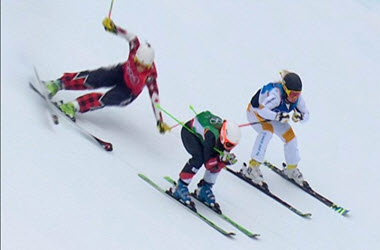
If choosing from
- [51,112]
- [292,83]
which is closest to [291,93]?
[292,83]

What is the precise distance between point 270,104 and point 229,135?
0.64m

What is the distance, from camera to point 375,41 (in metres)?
7.00

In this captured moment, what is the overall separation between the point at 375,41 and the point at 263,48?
1355 mm

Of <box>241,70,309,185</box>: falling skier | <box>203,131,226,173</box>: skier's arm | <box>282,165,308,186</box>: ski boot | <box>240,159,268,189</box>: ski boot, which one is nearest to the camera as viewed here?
<box>203,131,226,173</box>: skier's arm

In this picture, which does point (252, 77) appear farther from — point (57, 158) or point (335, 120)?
point (57, 158)

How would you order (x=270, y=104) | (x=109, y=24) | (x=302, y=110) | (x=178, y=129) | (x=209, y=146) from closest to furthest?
(x=209, y=146) < (x=109, y=24) < (x=270, y=104) < (x=302, y=110) < (x=178, y=129)

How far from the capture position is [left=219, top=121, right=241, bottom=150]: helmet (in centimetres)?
369

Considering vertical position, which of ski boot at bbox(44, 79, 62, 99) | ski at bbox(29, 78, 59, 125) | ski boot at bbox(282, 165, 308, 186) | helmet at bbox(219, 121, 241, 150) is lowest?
ski at bbox(29, 78, 59, 125)

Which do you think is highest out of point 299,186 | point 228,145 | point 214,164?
point 299,186

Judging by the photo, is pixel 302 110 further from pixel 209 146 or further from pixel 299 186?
pixel 209 146

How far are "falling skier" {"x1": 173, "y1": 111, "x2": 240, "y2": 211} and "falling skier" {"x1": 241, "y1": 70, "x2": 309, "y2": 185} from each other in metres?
0.48

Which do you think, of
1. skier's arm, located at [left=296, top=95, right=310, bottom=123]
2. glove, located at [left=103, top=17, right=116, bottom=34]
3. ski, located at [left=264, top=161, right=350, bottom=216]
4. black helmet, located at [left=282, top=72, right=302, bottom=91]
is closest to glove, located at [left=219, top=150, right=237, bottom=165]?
black helmet, located at [left=282, top=72, right=302, bottom=91]

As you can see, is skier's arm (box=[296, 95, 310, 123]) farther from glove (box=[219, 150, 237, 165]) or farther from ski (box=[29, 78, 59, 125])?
ski (box=[29, 78, 59, 125])

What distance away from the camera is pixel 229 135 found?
3684 mm
